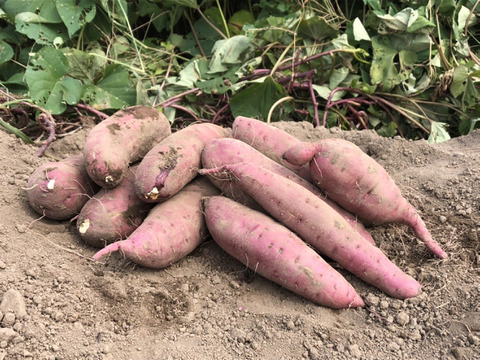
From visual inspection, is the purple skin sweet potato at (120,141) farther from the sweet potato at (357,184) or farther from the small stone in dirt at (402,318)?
the small stone in dirt at (402,318)

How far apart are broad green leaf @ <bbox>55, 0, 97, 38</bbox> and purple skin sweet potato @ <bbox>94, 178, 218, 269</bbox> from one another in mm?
1708

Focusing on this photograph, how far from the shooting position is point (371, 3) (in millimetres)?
3096

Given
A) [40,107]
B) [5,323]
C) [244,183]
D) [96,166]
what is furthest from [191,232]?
[40,107]

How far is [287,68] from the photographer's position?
2969 millimetres

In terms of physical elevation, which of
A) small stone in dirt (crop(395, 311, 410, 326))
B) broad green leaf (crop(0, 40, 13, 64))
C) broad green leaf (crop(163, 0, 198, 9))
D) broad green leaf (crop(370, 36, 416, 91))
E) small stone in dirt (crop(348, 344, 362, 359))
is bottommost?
small stone in dirt (crop(395, 311, 410, 326))

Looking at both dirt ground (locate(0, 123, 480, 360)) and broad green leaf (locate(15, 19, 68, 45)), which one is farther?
broad green leaf (locate(15, 19, 68, 45))

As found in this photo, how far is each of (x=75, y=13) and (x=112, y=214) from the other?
5.90 feet

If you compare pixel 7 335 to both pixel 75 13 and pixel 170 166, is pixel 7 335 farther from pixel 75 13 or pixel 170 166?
pixel 75 13

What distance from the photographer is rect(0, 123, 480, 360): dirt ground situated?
143cm

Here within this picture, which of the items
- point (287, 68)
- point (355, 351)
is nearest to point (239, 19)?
point (287, 68)

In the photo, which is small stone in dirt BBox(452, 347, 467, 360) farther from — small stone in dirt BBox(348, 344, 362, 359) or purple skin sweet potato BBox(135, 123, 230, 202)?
purple skin sweet potato BBox(135, 123, 230, 202)

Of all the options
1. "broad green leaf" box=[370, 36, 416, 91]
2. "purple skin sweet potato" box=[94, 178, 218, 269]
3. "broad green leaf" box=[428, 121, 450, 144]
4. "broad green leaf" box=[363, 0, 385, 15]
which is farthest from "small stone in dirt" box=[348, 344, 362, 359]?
"broad green leaf" box=[363, 0, 385, 15]

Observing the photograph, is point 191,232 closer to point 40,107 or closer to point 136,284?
point 136,284

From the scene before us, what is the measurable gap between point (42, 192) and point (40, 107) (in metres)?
Result: 0.85
